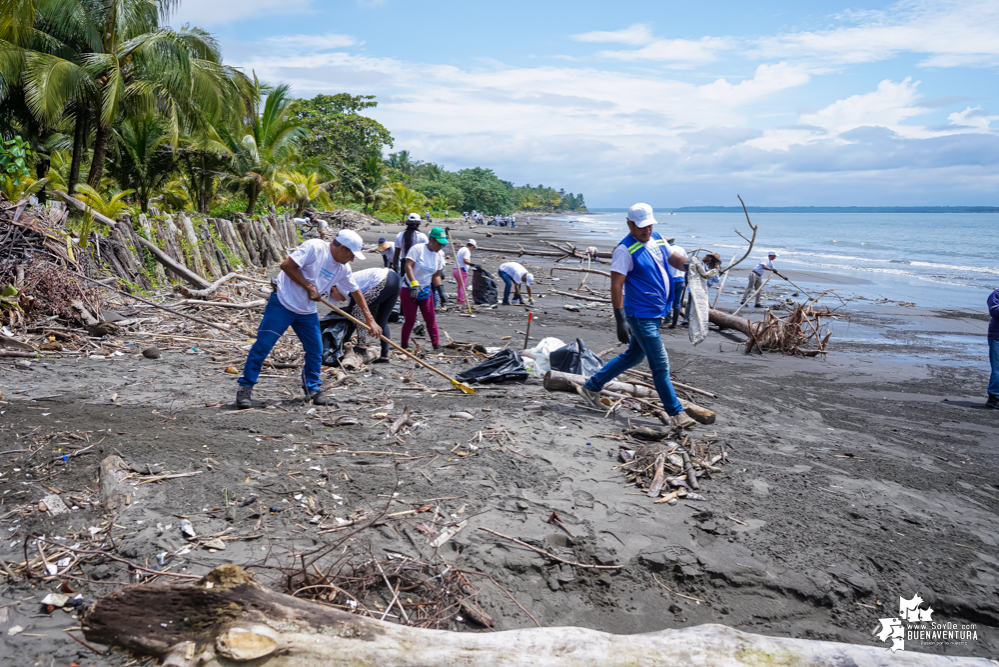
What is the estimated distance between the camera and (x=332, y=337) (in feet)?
22.9

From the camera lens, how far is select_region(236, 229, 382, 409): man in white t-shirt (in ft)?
16.9

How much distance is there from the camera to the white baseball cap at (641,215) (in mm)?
5117

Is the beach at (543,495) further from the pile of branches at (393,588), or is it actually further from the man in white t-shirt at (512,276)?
the man in white t-shirt at (512,276)

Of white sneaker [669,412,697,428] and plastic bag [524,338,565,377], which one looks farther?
plastic bag [524,338,565,377]

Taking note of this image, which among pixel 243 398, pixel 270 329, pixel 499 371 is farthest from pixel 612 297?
pixel 243 398

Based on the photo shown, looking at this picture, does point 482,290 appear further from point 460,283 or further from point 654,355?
point 654,355

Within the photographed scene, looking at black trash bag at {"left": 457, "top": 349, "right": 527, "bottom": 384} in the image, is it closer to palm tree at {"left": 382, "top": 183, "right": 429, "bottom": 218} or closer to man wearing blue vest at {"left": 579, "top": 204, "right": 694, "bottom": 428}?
man wearing blue vest at {"left": 579, "top": 204, "right": 694, "bottom": 428}

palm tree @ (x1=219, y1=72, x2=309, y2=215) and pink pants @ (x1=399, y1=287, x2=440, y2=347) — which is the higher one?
palm tree @ (x1=219, y1=72, x2=309, y2=215)

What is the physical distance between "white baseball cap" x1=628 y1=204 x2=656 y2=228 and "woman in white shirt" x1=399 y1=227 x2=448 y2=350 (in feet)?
9.46

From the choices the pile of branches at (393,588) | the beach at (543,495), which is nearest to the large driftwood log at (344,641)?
the beach at (543,495)

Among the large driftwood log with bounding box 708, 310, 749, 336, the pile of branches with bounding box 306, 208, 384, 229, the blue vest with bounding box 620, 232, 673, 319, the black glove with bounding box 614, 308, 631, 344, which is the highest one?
the pile of branches with bounding box 306, 208, 384, 229

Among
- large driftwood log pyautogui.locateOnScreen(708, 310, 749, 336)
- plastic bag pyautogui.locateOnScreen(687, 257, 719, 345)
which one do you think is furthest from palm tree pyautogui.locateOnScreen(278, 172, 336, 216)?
plastic bag pyautogui.locateOnScreen(687, 257, 719, 345)

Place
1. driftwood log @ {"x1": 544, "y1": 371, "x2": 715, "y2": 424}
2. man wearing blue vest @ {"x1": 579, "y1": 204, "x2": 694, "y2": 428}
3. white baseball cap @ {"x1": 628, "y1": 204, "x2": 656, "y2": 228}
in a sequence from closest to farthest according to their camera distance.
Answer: white baseball cap @ {"x1": 628, "y1": 204, "x2": 656, "y2": 228} → man wearing blue vest @ {"x1": 579, "y1": 204, "x2": 694, "y2": 428} → driftwood log @ {"x1": 544, "y1": 371, "x2": 715, "y2": 424}

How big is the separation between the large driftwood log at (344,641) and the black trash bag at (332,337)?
4555 mm
